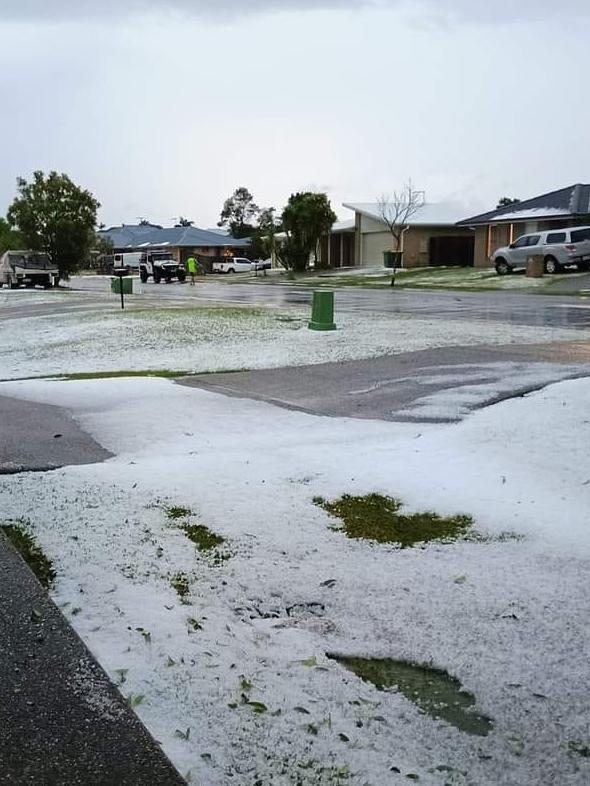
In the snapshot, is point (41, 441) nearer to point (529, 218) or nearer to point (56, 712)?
point (56, 712)

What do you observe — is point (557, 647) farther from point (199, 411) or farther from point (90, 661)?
point (199, 411)

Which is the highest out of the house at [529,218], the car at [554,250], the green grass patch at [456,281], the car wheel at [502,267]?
the house at [529,218]

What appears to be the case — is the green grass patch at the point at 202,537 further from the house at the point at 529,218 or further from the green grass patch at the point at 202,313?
the house at the point at 529,218

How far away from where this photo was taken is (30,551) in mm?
4406

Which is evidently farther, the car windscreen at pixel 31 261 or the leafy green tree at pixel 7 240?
the leafy green tree at pixel 7 240

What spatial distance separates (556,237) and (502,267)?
3.28 m

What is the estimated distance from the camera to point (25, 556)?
433 cm

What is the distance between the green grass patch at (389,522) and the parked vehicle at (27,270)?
125 feet

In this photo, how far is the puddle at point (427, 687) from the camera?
9.48 feet

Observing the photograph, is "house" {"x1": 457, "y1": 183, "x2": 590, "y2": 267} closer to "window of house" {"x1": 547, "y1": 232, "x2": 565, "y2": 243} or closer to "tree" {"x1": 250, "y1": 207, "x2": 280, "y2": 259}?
"window of house" {"x1": 547, "y1": 232, "x2": 565, "y2": 243}

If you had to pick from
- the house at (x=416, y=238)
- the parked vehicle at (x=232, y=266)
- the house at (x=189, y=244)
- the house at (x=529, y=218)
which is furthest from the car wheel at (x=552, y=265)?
the house at (x=189, y=244)

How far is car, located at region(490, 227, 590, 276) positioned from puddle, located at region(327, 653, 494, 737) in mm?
34961

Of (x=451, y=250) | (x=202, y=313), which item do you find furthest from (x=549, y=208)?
(x=202, y=313)

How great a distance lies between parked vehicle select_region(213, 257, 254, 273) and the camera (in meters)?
71.9
